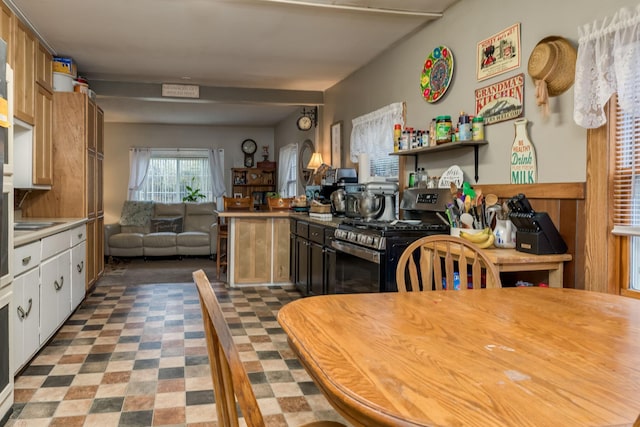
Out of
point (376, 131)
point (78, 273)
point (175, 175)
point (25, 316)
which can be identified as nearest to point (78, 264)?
point (78, 273)

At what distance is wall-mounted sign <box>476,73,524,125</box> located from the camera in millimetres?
2938

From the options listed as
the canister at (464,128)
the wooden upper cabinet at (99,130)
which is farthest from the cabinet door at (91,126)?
the canister at (464,128)

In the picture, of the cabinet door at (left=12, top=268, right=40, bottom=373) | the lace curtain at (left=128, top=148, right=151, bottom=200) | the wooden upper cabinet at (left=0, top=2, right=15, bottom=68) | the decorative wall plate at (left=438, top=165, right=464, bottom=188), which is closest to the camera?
the cabinet door at (left=12, top=268, right=40, bottom=373)

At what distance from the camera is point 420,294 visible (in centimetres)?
165

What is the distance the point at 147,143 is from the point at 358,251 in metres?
7.25

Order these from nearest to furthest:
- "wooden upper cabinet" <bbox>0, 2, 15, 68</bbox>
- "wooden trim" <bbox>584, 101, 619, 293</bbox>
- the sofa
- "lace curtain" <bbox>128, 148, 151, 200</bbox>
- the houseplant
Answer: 1. "wooden trim" <bbox>584, 101, 619, 293</bbox>
2. "wooden upper cabinet" <bbox>0, 2, 15, 68</bbox>
3. the sofa
4. "lace curtain" <bbox>128, 148, 151, 200</bbox>
5. the houseplant

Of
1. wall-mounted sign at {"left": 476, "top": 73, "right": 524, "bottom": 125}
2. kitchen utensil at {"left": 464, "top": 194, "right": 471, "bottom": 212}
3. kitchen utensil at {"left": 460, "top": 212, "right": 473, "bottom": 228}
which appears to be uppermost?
wall-mounted sign at {"left": 476, "top": 73, "right": 524, "bottom": 125}

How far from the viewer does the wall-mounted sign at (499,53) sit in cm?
298

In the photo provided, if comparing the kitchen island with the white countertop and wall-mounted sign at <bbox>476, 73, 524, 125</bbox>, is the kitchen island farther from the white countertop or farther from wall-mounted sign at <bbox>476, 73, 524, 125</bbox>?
wall-mounted sign at <bbox>476, 73, 524, 125</bbox>

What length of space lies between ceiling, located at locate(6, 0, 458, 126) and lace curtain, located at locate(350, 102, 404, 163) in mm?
585

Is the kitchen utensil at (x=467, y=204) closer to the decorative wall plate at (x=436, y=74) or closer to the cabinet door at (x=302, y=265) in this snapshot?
the decorative wall plate at (x=436, y=74)

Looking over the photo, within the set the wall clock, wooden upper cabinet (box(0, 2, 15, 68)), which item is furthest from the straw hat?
the wall clock

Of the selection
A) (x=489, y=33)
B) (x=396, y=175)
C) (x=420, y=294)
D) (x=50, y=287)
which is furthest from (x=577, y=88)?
(x=50, y=287)

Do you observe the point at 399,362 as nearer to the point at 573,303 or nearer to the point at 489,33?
the point at 573,303
